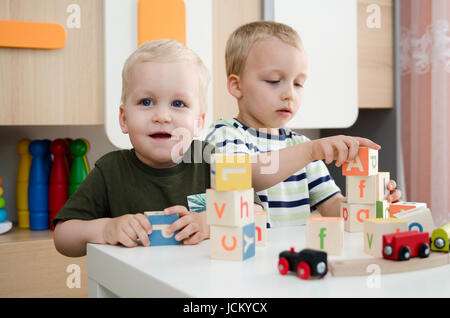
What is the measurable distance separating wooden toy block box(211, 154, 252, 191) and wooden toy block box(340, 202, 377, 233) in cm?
23

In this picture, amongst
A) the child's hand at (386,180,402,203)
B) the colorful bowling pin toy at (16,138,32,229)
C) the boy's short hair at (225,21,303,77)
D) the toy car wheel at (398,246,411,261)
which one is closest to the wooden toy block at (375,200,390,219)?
the child's hand at (386,180,402,203)

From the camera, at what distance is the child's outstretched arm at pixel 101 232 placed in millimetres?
702

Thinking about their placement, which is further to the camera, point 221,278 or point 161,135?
point 161,135

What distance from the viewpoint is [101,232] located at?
75 centimetres

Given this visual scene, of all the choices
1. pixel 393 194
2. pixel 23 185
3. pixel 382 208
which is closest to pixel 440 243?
pixel 382 208

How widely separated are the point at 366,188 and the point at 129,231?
1.15ft

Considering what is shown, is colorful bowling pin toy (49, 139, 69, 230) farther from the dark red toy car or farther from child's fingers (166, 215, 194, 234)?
the dark red toy car

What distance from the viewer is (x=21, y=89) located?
1562 millimetres

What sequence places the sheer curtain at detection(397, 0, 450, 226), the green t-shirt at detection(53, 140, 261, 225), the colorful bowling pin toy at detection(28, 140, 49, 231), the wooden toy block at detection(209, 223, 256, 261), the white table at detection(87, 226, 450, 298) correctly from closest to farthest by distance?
the white table at detection(87, 226, 450, 298) < the wooden toy block at detection(209, 223, 256, 261) < the green t-shirt at detection(53, 140, 261, 225) < the colorful bowling pin toy at detection(28, 140, 49, 231) < the sheer curtain at detection(397, 0, 450, 226)

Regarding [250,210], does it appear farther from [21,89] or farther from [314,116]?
[314,116]

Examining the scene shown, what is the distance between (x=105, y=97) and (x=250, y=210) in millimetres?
1096

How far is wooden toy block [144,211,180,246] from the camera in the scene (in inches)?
28.0

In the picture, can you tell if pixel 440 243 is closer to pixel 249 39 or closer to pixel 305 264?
pixel 305 264
